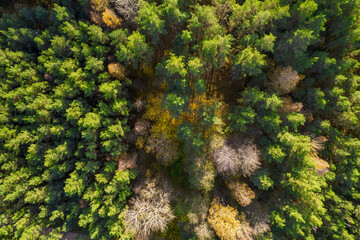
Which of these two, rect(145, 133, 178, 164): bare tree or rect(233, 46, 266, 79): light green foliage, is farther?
rect(145, 133, 178, 164): bare tree

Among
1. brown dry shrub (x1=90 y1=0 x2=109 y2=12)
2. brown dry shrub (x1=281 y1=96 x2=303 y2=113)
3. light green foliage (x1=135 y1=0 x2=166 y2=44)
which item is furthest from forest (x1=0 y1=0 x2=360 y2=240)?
light green foliage (x1=135 y1=0 x2=166 y2=44)

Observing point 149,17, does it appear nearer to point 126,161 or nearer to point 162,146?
point 162,146

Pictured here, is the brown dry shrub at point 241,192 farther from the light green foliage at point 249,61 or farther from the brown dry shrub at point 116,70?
the brown dry shrub at point 116,70

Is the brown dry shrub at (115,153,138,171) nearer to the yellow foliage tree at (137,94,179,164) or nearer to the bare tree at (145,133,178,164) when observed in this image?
the yellow foliage tree at (137,94,179,164)

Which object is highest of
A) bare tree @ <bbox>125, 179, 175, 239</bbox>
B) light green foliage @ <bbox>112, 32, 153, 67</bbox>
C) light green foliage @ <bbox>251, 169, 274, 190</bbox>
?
light green foliage @ <bbox>112, 32, 153, 67</bbox>

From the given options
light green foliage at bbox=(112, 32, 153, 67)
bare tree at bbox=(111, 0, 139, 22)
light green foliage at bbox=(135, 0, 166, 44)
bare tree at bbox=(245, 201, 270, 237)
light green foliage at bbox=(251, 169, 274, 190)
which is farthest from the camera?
bare tree at bbox=(245, 201, 270, 237)

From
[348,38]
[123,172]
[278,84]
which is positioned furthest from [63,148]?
[348,38]

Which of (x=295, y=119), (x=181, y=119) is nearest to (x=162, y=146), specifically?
(x=181, y=119)
